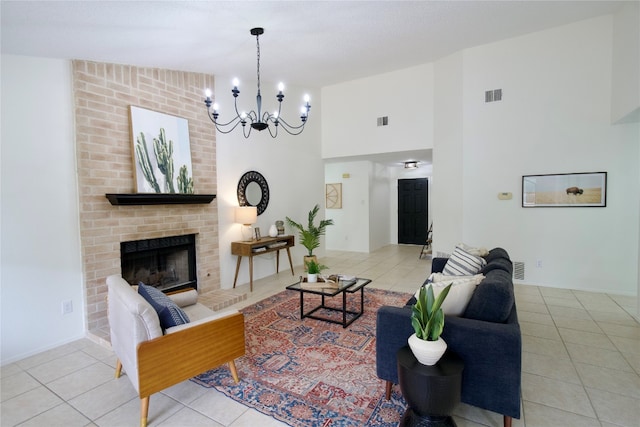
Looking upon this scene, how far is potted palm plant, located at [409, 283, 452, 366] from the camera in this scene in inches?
65.9

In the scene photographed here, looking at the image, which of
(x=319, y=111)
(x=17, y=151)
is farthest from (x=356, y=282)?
(x=319, y=111)

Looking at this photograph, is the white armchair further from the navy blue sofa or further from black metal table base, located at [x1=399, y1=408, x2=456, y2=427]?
black metal table base, located at [x1=399, y1=408, x2=456, y2=427]

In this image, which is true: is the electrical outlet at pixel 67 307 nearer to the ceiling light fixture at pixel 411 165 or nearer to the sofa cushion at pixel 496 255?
the sofa cushion at pixel 496 255

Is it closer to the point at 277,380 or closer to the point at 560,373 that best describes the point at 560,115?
the point at 560,373

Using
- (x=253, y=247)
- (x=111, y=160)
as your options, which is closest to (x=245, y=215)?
(x=253, y=247)

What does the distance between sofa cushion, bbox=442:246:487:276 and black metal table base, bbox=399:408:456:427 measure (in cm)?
150

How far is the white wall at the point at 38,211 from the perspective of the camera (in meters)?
2.72

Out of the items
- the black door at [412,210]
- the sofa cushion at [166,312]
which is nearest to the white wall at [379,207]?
the black door at [412,210]

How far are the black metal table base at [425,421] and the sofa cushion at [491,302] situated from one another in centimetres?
60

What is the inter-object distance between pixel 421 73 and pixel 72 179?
544 centimetres

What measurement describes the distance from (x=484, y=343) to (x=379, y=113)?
5172 millimetres

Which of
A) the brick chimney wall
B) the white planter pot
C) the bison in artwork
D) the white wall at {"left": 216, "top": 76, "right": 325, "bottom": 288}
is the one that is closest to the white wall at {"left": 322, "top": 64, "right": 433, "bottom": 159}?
the white wall at {"left": 216, "top": 76, "right": 325, "bottom": 288}

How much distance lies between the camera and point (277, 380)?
2391 millimetres

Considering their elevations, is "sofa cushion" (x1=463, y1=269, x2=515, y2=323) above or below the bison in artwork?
below
